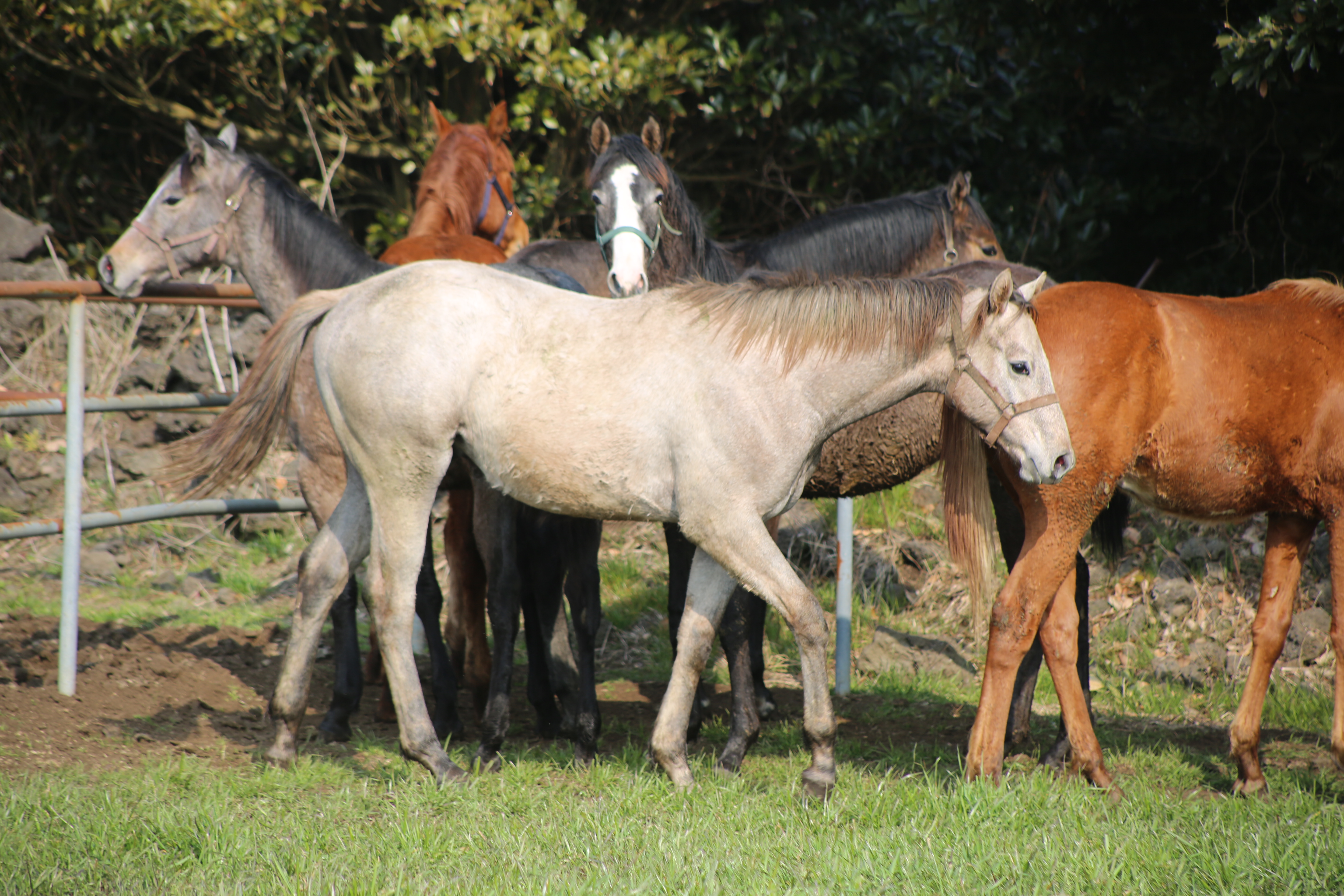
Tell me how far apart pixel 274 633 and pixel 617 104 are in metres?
4.59

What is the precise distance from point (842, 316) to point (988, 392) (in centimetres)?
54

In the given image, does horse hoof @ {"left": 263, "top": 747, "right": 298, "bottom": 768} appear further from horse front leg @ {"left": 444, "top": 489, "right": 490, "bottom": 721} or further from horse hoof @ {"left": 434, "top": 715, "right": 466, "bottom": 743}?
horse front leg @ {"left": 444, "top": 489, "right": 490, "bottom": 721}

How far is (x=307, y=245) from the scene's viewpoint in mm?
4973

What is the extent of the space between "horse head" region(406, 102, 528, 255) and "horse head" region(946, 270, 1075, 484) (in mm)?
3739

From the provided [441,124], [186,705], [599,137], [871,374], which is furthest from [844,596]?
[441,124]

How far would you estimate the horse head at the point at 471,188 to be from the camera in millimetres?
6746

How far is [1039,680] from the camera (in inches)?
214

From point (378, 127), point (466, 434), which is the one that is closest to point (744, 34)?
point (378, 127)

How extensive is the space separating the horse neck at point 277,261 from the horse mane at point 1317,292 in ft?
12.6

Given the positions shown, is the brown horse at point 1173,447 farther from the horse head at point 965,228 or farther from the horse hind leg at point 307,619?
the horse hind leg at point 307,619

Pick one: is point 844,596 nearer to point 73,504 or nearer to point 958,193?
point 958,193

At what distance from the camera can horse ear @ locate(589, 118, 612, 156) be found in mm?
5371

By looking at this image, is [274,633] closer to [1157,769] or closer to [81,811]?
[81,811]

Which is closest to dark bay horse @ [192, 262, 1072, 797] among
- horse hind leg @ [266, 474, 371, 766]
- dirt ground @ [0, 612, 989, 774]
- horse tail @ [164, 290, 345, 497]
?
horse hind leg @ [266, 474, 371, 766]
